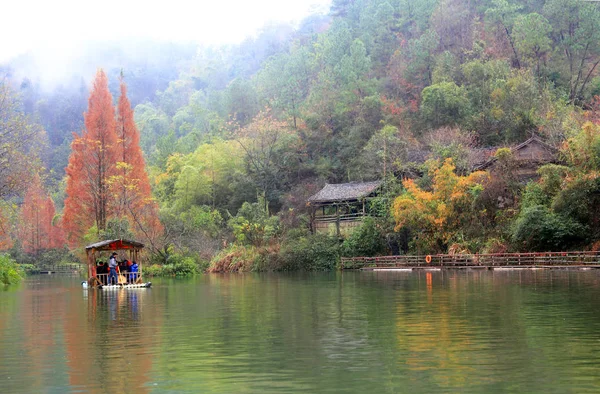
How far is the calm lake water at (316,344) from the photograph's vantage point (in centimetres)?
1069

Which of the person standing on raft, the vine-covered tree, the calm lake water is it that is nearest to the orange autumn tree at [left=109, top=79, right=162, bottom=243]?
the vine-covered tree

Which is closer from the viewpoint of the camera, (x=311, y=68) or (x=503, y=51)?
(x=503, y=51)

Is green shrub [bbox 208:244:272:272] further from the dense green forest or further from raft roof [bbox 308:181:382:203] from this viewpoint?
raft roof [bbox 308:181:382:203]

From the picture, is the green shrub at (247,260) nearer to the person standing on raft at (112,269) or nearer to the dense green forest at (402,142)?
the dense green forest at (402,142)

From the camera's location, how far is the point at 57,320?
2064cm

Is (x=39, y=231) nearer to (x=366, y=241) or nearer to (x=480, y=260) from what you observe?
(x=366, y=241)

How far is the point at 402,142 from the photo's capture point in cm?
5881

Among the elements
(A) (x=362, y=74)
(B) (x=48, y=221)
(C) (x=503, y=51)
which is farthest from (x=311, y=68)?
(B) (x=48, y=221)

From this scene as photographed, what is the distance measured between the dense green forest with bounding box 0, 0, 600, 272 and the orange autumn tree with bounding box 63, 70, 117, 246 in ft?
12.1

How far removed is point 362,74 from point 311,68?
1433cm

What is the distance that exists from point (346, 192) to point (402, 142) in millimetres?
5596

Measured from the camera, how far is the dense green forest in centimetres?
4725

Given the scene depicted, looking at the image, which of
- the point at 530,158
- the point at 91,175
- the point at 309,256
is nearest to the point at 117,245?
the point at 91,175

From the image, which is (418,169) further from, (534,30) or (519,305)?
(519,305)
